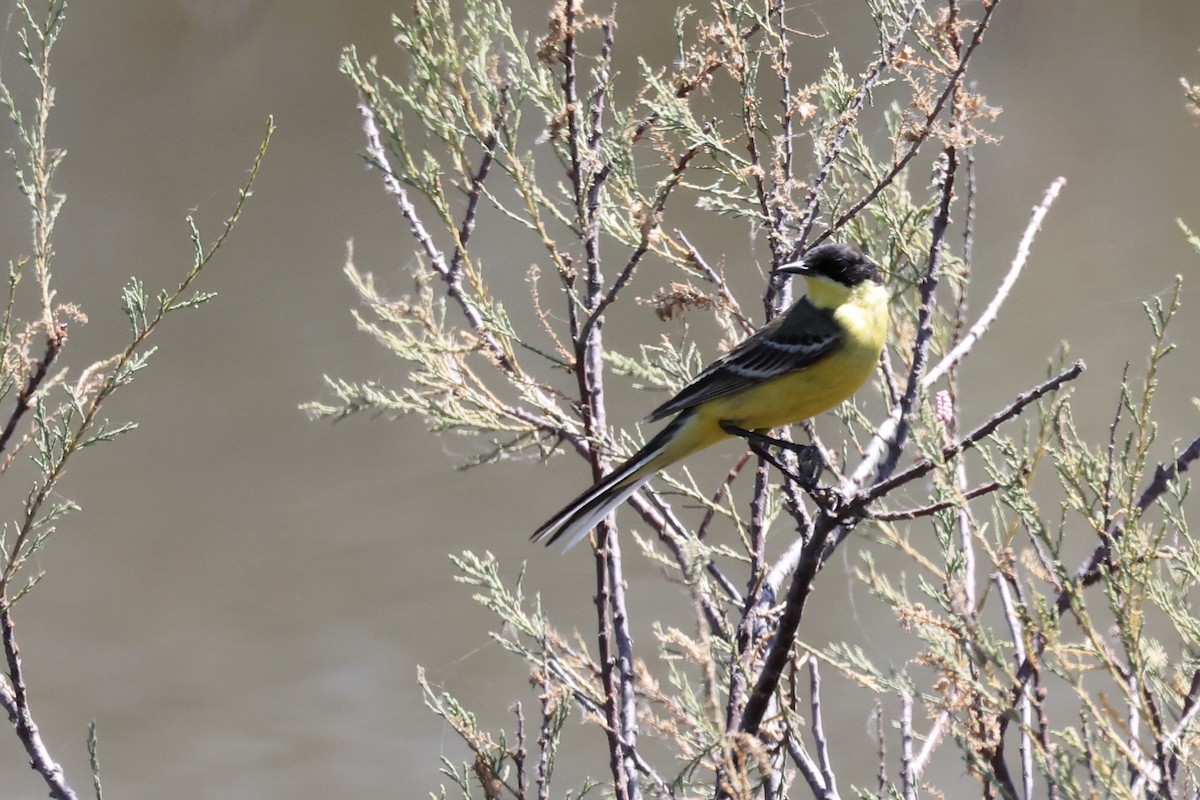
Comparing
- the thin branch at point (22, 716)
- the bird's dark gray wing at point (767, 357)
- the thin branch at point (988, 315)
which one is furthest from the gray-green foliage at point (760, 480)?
the thin branch at point (22, 716)

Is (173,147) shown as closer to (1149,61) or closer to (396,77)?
(396,77)

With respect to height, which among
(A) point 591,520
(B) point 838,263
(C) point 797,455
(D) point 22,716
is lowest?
(D) point 22,716

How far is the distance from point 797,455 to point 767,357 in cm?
29

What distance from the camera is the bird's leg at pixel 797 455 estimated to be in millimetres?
2568

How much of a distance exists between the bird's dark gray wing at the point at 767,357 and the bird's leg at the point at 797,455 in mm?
122

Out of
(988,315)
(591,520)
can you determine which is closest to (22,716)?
(591,520)

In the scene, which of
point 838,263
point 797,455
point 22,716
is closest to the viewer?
point 22,716

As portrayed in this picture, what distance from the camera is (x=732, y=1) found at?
275 centimetres

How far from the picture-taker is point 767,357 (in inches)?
119

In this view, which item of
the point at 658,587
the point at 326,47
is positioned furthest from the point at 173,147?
the point at 658,587

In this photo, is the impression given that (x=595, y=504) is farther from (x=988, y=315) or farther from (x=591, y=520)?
(x=988, y=315)

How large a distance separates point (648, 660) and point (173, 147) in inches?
144

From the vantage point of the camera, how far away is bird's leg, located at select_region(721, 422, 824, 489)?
8.43 feet

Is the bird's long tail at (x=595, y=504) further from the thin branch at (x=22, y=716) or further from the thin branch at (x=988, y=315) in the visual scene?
the thin branch at (x=22, y=716)
